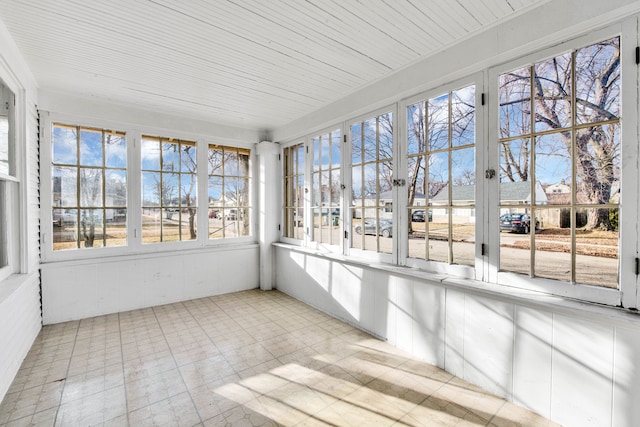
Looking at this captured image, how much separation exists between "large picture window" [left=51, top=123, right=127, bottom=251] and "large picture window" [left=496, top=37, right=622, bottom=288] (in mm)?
4200

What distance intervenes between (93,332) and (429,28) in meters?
4.23

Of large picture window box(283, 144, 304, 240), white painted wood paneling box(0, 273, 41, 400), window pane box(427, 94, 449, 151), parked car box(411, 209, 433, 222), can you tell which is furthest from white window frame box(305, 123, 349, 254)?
white painted wood paneling box(0, 273, 41, 400)

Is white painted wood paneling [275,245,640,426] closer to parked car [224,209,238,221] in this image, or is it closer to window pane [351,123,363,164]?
window pane [351,123,363,164]

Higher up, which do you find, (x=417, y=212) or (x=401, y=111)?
(x=401, y=111)

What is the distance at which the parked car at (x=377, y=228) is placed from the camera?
9.78 ft

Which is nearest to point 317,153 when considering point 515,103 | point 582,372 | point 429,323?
point 515,103

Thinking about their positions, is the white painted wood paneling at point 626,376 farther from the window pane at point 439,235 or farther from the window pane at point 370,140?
the window pane at point 370,140

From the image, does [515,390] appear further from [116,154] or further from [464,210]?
[116,154]

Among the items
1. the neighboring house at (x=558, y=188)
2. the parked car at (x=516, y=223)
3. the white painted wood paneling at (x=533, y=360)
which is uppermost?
the neighboring house at (x=558, y=188)

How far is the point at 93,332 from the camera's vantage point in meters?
3.11

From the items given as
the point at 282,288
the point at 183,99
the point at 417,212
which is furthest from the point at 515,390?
the point at 183,99

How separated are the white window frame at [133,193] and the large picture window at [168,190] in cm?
7

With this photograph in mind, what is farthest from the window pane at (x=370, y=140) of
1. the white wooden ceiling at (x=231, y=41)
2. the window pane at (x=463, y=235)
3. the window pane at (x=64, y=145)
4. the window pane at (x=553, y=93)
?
the window pane at (x=64, y=145)

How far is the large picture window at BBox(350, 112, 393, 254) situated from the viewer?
9.80 feet
